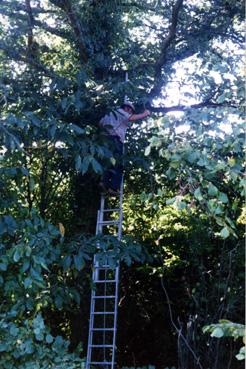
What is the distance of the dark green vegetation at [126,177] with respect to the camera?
164 inches

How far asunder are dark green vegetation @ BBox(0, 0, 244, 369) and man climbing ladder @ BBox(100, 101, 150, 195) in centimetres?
9

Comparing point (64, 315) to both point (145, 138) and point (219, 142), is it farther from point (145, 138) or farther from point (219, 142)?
point (219, 142)

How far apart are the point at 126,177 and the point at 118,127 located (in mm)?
785

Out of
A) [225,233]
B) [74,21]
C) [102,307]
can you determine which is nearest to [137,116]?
[74,21]

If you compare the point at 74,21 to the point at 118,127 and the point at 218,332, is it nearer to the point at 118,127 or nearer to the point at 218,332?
the point at 118,127

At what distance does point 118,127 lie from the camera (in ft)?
17.0

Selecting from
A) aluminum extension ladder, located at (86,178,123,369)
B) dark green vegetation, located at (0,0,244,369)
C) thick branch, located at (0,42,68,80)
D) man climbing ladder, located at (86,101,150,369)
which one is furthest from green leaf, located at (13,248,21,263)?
thick branch, located at (0,42,68,80)

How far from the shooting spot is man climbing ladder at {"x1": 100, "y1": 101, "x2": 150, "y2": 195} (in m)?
5.06

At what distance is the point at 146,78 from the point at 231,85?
4.60 ft

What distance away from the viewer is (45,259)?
13.8 feet

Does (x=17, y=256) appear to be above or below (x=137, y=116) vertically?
below

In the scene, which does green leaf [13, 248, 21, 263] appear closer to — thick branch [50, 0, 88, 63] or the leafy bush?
the leafy bush

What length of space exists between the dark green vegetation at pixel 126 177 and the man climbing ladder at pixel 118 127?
9cm

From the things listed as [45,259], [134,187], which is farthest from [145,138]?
[45,259]
